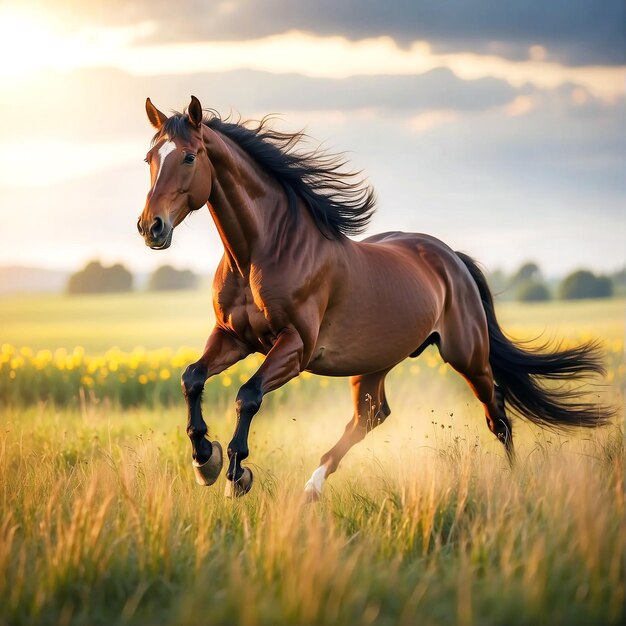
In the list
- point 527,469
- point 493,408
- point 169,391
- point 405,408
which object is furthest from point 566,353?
point 169,391

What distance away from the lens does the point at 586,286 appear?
24.8 metres

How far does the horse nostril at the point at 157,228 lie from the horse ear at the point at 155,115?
846mm

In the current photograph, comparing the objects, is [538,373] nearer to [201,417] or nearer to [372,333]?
[372,333]

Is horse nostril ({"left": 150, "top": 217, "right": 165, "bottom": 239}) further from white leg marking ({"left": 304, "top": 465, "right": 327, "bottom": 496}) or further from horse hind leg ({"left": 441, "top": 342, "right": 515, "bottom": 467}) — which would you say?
horse hind leg ({"left": 441, "top": 342, "right": 515, "bottom": 467})

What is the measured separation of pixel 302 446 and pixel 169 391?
14.2 feet

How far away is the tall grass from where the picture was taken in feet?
12.9

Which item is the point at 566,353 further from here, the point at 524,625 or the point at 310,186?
the point at 524,625

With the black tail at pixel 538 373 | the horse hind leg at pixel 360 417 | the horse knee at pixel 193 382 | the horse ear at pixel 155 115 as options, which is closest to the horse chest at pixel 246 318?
the horse knee at pixel 193 382

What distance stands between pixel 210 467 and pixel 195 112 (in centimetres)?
226

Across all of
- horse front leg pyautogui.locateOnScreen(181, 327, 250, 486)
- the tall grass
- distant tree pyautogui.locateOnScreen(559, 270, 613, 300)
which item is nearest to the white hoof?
the tall grass

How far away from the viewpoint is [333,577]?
13.1ft

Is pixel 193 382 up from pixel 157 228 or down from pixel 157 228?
down

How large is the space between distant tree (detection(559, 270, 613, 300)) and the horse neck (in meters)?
20.1

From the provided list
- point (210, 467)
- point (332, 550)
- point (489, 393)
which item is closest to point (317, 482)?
point (210, 467)
